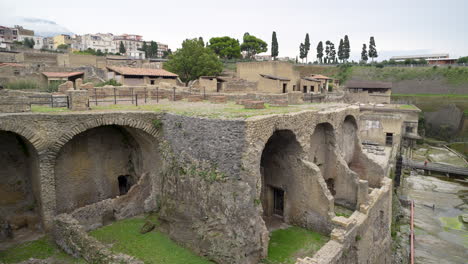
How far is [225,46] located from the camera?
61.2m

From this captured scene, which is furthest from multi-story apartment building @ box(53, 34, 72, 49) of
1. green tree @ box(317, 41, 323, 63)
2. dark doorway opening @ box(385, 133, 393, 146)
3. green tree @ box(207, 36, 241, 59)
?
dark doorway opening @ box(385, 133, 393, 146)

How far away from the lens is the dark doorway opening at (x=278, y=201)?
13545mm

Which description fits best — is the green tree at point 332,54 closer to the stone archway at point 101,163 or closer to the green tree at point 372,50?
the green tree at point 372,50

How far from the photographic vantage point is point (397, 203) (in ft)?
70.1

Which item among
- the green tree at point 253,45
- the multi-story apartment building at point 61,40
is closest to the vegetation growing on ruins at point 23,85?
the green tree at point 253,45

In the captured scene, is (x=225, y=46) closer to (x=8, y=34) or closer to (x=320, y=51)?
(x=320, y=51)

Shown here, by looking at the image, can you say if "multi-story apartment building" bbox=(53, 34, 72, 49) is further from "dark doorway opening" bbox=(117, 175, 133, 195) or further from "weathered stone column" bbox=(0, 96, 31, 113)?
"weathered stone column" bbox=(0, 96, 31, 113)

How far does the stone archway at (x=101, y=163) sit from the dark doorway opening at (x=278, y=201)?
504cm

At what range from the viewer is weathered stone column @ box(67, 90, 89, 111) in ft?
39.1

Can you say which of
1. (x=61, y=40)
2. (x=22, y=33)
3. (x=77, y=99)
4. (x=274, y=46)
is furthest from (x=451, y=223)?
(x=22, y=33)

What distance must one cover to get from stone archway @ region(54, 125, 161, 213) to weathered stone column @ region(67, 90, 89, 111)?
988mm

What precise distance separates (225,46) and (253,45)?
985 centimetres

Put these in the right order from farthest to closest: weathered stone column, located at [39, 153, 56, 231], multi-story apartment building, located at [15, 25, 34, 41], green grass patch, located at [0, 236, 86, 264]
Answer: multi-story apartment building, located at [15, 25, 34, 41], weathered stone column, located at [39, 153, 56, 231], green grass patch, located at [0, 236, 86, 264]

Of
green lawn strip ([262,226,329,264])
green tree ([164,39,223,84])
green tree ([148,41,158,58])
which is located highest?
green tree ([148,41,158,58])
